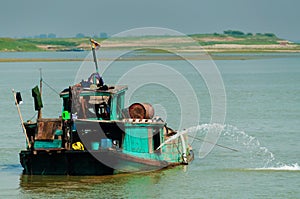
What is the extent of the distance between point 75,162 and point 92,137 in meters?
1.26

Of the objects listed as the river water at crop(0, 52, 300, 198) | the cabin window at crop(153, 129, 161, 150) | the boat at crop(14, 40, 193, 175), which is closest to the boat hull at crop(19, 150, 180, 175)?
the boat at crop(14, 40, 193, 175)

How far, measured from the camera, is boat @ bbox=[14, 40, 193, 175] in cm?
3272

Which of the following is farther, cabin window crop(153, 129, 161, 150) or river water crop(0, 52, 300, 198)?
cabin window crop(153, 129, 161, 150)

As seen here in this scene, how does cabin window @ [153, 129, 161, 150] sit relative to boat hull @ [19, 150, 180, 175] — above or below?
above

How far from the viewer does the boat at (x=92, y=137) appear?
3272 cm

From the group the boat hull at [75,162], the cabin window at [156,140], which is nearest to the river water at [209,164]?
the boat hull at [75,162]

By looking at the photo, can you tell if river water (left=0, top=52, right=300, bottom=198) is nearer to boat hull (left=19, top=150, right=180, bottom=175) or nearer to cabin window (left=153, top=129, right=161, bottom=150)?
boat hull (left=19, top=150, right=180, bottom=175)

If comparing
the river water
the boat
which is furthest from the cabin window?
the river water

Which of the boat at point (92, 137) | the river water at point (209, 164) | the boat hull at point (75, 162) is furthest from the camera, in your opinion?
the boat at point (92, 137)

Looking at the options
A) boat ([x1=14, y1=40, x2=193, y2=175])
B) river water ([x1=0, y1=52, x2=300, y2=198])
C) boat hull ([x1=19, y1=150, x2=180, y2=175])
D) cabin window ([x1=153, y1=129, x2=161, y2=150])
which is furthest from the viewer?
cabin window ([x1=153, y1=129, x2=161, y2=150])

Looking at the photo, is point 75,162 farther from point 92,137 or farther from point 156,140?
point 156,140

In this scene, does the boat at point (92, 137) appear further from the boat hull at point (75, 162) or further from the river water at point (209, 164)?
the river water at point (209, 164)

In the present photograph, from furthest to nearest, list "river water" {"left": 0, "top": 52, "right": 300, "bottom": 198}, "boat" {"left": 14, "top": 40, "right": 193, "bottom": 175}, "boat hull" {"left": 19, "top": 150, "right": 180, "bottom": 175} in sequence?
1. "boat" {"left": 14, "top": 40, "right": 193, "bottom": 175}
2. "boat hull" {"left": 19, "top": 150, "right": 180, "bottom": 175}
3. "river water" {"left": 0, "top": 52, "right": 300, "bottom": 198}

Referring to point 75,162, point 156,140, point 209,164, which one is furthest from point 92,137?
point 209,164
